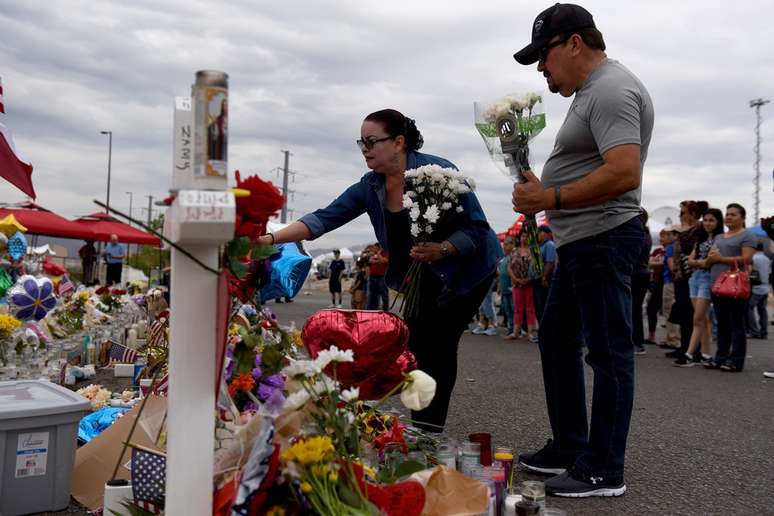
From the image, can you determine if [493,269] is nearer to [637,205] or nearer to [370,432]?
[637,205]

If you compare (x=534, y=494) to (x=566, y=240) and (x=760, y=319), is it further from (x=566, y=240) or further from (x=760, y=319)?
(x=760, y=319)

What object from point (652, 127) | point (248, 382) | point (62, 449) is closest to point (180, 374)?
point (248, 382)

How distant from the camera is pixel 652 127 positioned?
116 inches

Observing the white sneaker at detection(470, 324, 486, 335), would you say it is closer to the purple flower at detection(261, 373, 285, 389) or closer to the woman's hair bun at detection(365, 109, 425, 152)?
the woman's hair bun at detection(365, 109, 425, 152)

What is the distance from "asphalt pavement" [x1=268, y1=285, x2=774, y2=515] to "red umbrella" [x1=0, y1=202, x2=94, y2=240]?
12.7 metres

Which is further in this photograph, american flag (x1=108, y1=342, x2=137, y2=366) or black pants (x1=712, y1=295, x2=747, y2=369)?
black pants (x1=712, y1=295, x2=747, y2=369)

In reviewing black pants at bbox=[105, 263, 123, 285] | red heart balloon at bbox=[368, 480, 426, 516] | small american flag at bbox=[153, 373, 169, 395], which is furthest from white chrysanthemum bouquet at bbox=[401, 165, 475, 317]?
black pants at bbox=[105, 263, 123, 285]

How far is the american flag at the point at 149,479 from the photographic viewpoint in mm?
1999

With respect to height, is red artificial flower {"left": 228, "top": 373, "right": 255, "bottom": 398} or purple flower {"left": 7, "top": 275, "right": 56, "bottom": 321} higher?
purple flower {"left": 7, "top": 275, "right": 56, "bottom": 321}

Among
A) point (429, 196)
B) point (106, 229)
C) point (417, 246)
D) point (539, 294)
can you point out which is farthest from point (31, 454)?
point (106, 229)

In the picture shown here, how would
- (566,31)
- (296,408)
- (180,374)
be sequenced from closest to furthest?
(180,374) → (296,408) → (566,31)

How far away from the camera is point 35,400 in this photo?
109 inches

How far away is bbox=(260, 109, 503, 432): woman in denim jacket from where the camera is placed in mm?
3379

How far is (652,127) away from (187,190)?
2.16 meters
